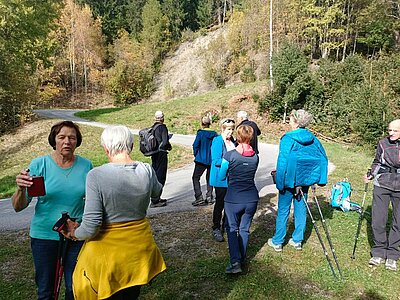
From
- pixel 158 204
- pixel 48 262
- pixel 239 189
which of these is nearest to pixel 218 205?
pixel 239 189

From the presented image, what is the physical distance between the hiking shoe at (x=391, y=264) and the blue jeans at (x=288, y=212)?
1134 mm

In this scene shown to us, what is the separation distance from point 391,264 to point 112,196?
4.01 meters

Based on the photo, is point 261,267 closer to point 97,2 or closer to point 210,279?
point 210,279

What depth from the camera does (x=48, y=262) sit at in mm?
2869

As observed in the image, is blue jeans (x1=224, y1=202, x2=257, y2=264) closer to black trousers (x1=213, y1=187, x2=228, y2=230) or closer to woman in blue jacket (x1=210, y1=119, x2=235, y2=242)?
woman in blue jacket (x1=210, y1=119, x2=235, y2=242)

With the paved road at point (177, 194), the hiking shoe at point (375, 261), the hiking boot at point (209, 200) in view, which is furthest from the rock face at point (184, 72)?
the hiking shoe at point (375, 261)

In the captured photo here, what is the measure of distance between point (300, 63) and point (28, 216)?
17380 mm

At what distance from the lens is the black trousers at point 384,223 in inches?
180

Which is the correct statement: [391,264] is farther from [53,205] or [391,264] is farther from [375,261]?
[53,205]

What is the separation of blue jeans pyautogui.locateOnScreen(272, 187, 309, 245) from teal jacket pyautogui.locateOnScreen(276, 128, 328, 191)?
17 centimetres

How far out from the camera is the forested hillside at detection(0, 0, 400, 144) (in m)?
19.0

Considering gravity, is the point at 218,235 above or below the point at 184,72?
below

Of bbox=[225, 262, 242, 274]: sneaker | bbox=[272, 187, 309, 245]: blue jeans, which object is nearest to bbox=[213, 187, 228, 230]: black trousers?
bbox=[272, 187, 309, 245]: blue jeans

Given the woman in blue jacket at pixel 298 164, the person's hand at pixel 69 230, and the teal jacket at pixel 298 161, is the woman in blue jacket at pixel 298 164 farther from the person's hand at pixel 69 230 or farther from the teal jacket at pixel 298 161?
the person's hand at pixel 69 230
